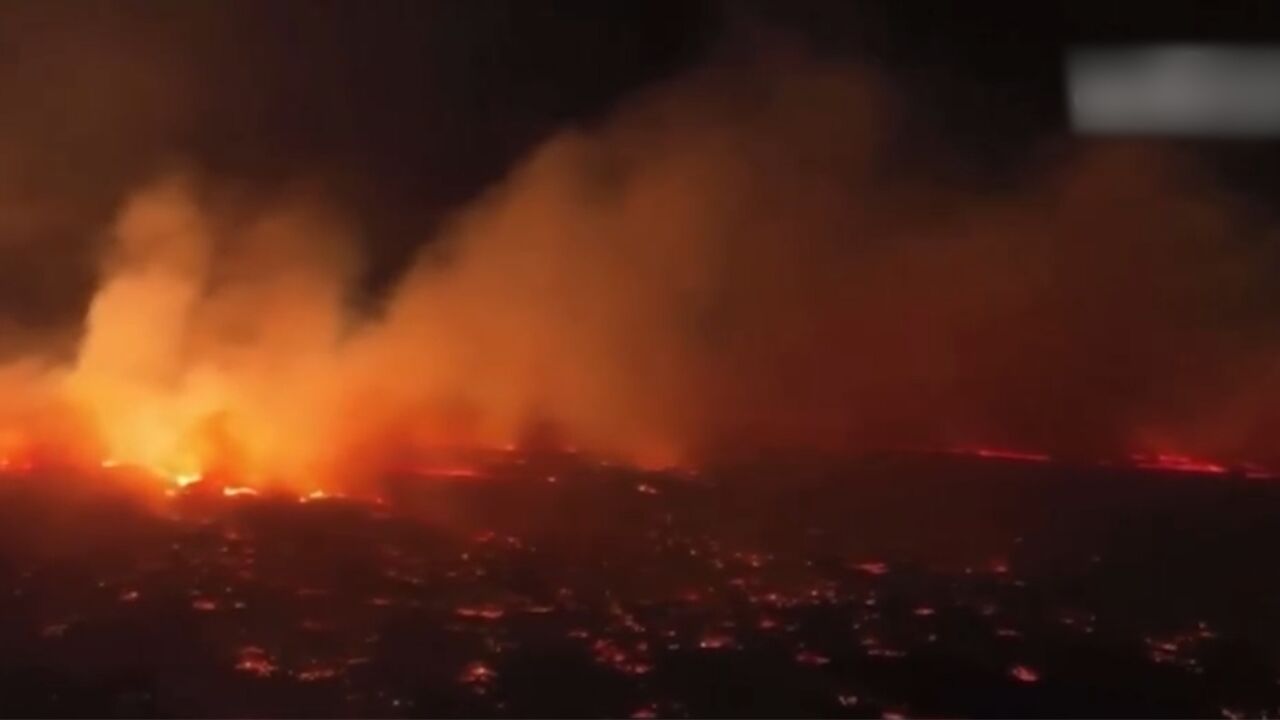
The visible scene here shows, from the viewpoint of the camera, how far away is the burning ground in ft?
24.8

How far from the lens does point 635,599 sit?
898 centimetres

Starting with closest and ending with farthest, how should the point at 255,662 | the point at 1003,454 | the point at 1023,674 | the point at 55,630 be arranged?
1. the point at 255,662
2. the point at 1023,674
3. the point at 55,630
4. the point at 1003,454

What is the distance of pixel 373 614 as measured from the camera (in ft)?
28.2

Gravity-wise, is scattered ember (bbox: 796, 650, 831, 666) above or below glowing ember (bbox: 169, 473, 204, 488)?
below

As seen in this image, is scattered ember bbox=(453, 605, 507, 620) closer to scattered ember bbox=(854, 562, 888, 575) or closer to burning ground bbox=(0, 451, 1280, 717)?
burning ground bbox=(0, 451, 1280, 717)

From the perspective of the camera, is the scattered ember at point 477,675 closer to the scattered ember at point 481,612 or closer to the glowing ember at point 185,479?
the scattered ember at point 481,612

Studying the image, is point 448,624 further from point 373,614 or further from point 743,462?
point 743,462

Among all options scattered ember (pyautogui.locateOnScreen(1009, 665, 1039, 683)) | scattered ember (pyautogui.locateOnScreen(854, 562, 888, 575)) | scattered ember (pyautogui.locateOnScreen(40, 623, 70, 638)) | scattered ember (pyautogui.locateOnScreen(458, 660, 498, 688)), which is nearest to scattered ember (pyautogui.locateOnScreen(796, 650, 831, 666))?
scattered ember (pyautogui.locateOnScreen(1009, 665, 1039, 683))

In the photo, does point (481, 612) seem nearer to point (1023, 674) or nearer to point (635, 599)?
point (635, 599)

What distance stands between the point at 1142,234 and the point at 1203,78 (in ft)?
8.47

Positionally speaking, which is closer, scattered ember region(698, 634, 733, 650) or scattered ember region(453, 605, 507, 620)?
scattered ember region(698, 634, 733, 650)

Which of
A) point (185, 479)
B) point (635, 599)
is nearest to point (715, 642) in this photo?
point (635, 599)

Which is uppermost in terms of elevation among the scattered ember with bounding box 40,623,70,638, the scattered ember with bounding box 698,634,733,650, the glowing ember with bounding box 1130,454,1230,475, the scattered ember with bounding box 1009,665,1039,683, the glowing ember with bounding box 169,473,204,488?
the glowing ember with bounding box 1130,454,1230,475

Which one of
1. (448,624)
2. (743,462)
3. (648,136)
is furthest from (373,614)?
(648,136)
